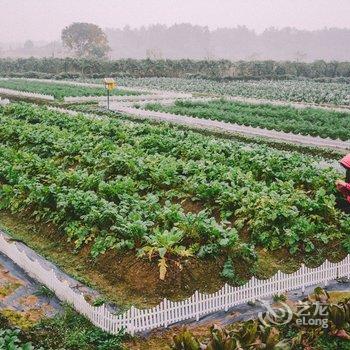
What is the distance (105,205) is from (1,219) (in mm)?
3818

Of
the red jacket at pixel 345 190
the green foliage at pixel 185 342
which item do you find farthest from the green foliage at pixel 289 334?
the red jacket at pixel 345 190

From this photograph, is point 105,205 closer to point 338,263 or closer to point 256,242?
point 256,242

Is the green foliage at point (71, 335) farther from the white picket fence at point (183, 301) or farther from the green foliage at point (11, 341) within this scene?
the green foliage at point (11, 341)

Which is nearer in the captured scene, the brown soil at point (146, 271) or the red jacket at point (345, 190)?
the brown soil at point (146, 271)

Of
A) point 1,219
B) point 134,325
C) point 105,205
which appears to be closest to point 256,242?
point 105,205

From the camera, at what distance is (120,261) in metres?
11.4

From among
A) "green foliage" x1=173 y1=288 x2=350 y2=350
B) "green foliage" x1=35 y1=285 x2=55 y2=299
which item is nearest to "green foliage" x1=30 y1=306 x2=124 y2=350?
"green foliage" x1=35 y1=285 x2=55 y2=299

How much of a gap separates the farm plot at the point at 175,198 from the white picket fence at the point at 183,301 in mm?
938

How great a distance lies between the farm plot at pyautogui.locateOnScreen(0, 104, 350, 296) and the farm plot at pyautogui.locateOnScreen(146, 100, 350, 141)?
7592 millimetres

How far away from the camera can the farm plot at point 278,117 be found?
26875mm

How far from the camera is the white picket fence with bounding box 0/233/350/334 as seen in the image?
8872 millimetres

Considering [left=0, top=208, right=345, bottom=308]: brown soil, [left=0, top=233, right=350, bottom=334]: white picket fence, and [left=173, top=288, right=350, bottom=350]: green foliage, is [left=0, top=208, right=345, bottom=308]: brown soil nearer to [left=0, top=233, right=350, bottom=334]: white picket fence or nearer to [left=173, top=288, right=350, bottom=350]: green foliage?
[left=0, top=233, right=350, bottom=334]: white picket fence

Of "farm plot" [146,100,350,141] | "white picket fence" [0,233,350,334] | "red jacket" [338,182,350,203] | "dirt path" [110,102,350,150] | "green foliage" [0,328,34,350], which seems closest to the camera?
"green foliage" [0,328,34,350]

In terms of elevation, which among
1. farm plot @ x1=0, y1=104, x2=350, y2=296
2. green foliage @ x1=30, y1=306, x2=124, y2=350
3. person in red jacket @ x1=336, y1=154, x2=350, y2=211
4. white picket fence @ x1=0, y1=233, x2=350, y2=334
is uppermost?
person in red jacket @ x1=336, y1=154, x2=350, y2=211
